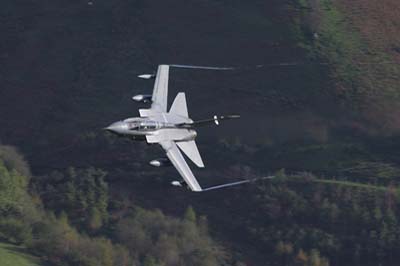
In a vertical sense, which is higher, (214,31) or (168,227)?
(214,31)

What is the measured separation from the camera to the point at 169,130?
103m

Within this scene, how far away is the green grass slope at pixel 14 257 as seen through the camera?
128500 millimetres

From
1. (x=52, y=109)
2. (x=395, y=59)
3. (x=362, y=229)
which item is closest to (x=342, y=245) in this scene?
(x=362, y=229)

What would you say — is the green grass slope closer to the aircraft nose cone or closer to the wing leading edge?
the wing leading edge

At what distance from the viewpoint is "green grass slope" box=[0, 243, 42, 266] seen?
12850 cm

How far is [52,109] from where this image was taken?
5856 inches

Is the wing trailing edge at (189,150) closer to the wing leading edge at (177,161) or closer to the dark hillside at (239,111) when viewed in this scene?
the wing leading edge at (177,161)

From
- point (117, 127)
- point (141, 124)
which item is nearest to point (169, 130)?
point (141, 124)

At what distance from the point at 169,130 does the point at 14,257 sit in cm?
3424

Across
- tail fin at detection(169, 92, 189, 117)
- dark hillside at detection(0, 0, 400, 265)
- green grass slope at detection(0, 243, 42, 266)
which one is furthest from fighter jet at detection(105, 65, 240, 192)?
green grass slope at detection(0, 243, 42, 266)

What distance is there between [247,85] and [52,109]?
2216cm

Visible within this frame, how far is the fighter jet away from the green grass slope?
3037 cm

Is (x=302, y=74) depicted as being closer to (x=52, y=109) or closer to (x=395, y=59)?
(x=395, y=59)

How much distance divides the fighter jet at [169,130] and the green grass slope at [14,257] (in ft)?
99.6
